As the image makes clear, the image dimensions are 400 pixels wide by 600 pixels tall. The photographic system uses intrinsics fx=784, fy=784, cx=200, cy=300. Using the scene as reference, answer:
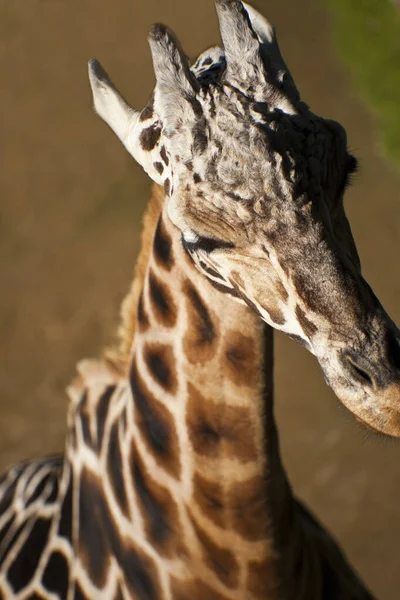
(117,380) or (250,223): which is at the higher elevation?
(250,223)

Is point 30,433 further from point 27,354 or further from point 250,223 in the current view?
point 250,223

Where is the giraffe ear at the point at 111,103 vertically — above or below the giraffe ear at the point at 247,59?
below

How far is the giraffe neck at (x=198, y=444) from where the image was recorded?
5.31ft

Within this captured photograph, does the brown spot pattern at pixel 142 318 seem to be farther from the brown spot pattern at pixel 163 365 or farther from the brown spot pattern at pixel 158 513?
the brown spot pattern at pixel 158 513

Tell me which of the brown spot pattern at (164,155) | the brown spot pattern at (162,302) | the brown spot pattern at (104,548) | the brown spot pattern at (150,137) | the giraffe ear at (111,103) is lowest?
the brown spot pattern at (104,548)

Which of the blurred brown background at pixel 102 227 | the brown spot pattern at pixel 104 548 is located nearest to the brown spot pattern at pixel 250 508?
the brown spot pattern at pixel 104 548

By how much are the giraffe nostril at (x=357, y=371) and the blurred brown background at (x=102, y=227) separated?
2770 mm

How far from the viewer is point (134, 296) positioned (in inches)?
76.5

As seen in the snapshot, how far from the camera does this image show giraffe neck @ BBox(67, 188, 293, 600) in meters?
1.62

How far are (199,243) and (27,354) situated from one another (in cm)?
353

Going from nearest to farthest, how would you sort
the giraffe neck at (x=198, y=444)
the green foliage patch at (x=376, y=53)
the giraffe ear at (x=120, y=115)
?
the giraffe ear at (x=120, y=115) → the giraffe neck at (x=198, y=444) → the green foliage patch at (x=376, y=53)

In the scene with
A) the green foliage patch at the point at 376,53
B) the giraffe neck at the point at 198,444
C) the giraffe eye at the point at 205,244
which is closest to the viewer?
the giraffe eye at the point at 205,244

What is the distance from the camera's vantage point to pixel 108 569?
1.88m

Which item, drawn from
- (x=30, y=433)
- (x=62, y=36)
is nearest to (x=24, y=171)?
(x=62, y=36)
